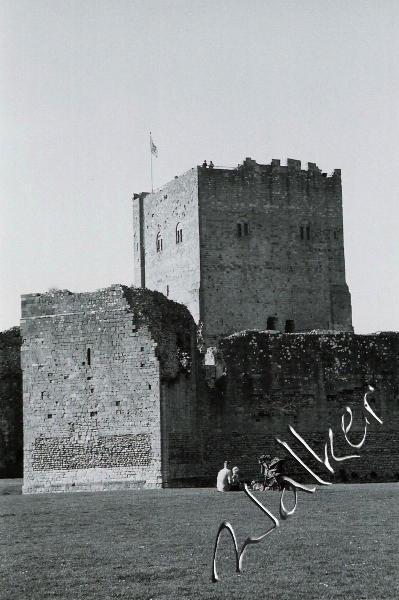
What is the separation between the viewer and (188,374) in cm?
3103

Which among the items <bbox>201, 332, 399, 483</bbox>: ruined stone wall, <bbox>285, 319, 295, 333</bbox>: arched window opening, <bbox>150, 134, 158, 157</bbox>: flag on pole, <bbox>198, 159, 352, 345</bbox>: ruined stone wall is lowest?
<bbox>201, 332, 399, 483</bbox>: ruined stone wall

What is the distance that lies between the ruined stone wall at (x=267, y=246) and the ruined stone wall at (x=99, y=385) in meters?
28.3

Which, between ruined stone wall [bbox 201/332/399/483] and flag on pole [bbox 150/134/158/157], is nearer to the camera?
ruined stone wall [bbox 201/332/399/483]

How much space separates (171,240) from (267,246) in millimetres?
5139

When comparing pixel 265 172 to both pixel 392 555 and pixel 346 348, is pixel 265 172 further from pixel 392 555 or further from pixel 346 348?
pixel 392 555

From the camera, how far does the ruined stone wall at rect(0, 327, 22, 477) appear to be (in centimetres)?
3484

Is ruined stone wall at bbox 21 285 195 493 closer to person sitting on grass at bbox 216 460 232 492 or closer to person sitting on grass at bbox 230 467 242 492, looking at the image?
person sitting on grass at bbox 230 467 242 492

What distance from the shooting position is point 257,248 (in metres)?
60.7

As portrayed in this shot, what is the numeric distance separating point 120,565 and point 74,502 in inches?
319

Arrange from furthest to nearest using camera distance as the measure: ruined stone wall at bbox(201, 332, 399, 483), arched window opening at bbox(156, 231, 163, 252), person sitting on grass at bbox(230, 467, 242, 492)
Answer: arched window opening at bbox(156, 231, 163, 252) < ruined stone wall at bbox(201, 332, 399, 483) < person sitting on grass at bbox(230, 467, 242, 492)

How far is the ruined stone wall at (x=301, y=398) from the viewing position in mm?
32625

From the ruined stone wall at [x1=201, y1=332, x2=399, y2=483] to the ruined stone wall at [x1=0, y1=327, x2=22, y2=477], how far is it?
19.8 feet

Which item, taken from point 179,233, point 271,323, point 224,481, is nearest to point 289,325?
point 271,323

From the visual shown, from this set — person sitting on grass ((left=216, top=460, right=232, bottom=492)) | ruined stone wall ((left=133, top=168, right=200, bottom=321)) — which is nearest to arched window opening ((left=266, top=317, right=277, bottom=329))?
ruined stone wall ((left=133, top=168, right=200, bottom=321))
